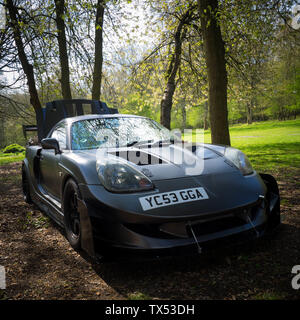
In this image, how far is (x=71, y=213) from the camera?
3.23 metres

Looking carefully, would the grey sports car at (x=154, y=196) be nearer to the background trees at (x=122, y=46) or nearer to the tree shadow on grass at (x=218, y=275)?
the tree shadow on grass at (x=218, y=275)

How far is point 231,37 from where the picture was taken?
11.4 m

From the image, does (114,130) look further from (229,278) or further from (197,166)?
(229,278)

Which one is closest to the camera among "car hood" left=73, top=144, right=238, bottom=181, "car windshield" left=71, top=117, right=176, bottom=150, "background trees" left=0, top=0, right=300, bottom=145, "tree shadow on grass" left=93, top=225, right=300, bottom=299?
"tree shadow on grass" left=93, top=225, right=300, bottom=299

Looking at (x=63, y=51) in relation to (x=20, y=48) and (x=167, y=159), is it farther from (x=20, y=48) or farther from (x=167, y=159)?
(x=167, y=159)

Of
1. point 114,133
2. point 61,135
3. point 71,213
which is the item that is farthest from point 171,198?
point 61,135

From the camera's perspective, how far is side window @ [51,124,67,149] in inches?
150

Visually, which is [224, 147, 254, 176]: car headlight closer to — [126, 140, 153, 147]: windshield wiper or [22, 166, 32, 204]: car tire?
[126, 140, 153, 147]: windshield wiper

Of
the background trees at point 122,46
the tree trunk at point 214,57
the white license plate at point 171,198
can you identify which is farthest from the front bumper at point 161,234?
the background trees at point 122,46

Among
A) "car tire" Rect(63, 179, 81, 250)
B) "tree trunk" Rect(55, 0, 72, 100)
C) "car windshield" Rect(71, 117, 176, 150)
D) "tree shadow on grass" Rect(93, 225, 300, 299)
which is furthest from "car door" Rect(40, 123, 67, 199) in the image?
"tree trunk" Rect(55, 0, 72, 100)

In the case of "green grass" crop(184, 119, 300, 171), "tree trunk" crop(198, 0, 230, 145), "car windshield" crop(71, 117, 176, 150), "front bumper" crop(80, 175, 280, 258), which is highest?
"tree trunk" crop(198, 0, 230, 145)

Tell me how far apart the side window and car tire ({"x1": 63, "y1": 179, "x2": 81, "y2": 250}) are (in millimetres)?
735

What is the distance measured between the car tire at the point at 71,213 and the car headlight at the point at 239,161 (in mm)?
1603

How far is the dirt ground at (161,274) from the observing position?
2.24 meters
